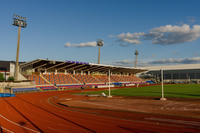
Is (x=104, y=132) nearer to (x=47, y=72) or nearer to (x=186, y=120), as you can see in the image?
(x=186, y=120)

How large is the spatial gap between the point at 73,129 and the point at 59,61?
170 feet

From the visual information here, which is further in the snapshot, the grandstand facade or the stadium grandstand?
the grandstand facade

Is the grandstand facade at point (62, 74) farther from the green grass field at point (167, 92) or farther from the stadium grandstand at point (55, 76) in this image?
the green grass field at point (167, 92)

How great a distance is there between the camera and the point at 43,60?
59.2 meters

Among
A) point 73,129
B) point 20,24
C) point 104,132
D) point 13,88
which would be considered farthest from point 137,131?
point 20,24

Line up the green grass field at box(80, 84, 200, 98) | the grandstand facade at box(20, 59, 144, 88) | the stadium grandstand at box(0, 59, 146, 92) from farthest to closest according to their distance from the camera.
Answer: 1. the grandstand facade at box(20, 59, 144, 88)
2. the stadium grandstand at box(0, 59, 146, 92)
3. the green grass field at box(80, 84, 200, 98)

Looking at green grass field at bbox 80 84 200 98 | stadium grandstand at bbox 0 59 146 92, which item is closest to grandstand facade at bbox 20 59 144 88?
stadium grandstand at bbox 0 59 146 92

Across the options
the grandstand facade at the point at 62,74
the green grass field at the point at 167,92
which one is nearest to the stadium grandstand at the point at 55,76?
the grandstand facade at the point at 62,74

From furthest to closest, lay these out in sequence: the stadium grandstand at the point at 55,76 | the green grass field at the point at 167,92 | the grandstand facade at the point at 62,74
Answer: the grandstand facade at the point at 62,74 → the stadium grandstand at the point at 55,76 → the green grass field at the point at 167,92

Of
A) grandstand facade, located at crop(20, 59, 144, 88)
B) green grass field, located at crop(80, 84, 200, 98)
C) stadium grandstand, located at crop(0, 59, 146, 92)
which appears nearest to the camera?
green grass field, located at crop(80, 84, 200, 98)

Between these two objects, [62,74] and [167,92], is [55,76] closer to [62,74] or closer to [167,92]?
[62,74]

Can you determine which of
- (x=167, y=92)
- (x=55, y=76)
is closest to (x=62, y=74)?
(x=55, y=76)

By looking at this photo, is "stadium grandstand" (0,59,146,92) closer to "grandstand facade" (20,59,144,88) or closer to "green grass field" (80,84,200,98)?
"grandstand facade" (20,59,144,88)

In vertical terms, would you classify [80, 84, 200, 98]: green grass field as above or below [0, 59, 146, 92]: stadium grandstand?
below
